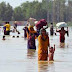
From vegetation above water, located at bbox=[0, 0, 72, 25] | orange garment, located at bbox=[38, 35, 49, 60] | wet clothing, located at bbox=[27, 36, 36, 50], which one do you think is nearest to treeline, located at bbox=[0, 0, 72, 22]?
vegetation above water, located at bbox=[0, 0, 72, 25]

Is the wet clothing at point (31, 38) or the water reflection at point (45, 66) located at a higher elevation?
the wet clothing at point (31, 38)

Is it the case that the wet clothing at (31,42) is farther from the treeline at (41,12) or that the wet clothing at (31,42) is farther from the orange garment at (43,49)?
the treeline at (41,12)

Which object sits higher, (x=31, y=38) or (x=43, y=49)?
(x=31, y=38)

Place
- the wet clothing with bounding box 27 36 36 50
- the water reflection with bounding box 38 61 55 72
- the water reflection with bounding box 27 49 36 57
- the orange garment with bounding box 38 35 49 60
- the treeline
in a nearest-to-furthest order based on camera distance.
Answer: the water reflection with bounding box 38 61 55 72 → the orange garment with bounding box 38 35 49 60 → the water reflection with bounding box 27 49 36 57 → the wet clothing with bounding box 27 36 36 50 → the treeline

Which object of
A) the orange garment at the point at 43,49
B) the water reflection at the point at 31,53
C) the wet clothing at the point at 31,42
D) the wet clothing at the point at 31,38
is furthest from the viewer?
the wet clothing at the point at 31,42

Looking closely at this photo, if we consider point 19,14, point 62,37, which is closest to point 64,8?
point 19,14

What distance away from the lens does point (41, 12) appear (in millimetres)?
159125

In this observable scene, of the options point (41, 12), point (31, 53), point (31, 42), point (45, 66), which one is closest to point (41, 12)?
point (41, 12)

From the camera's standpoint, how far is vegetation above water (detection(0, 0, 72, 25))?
152m

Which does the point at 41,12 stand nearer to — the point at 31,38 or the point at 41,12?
the point at 41,12

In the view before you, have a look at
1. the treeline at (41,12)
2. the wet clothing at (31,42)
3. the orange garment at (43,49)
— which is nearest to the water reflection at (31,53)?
the wet clothing at (31,42)

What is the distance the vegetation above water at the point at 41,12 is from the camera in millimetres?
151962

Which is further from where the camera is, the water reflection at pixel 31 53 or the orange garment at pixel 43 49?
the water reflection at pixel 31 53

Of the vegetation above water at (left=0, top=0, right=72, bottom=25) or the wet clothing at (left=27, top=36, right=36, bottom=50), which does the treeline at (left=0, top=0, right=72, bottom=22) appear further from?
the wet clothing at (left=27, top=36, right=36, bottom=50)
